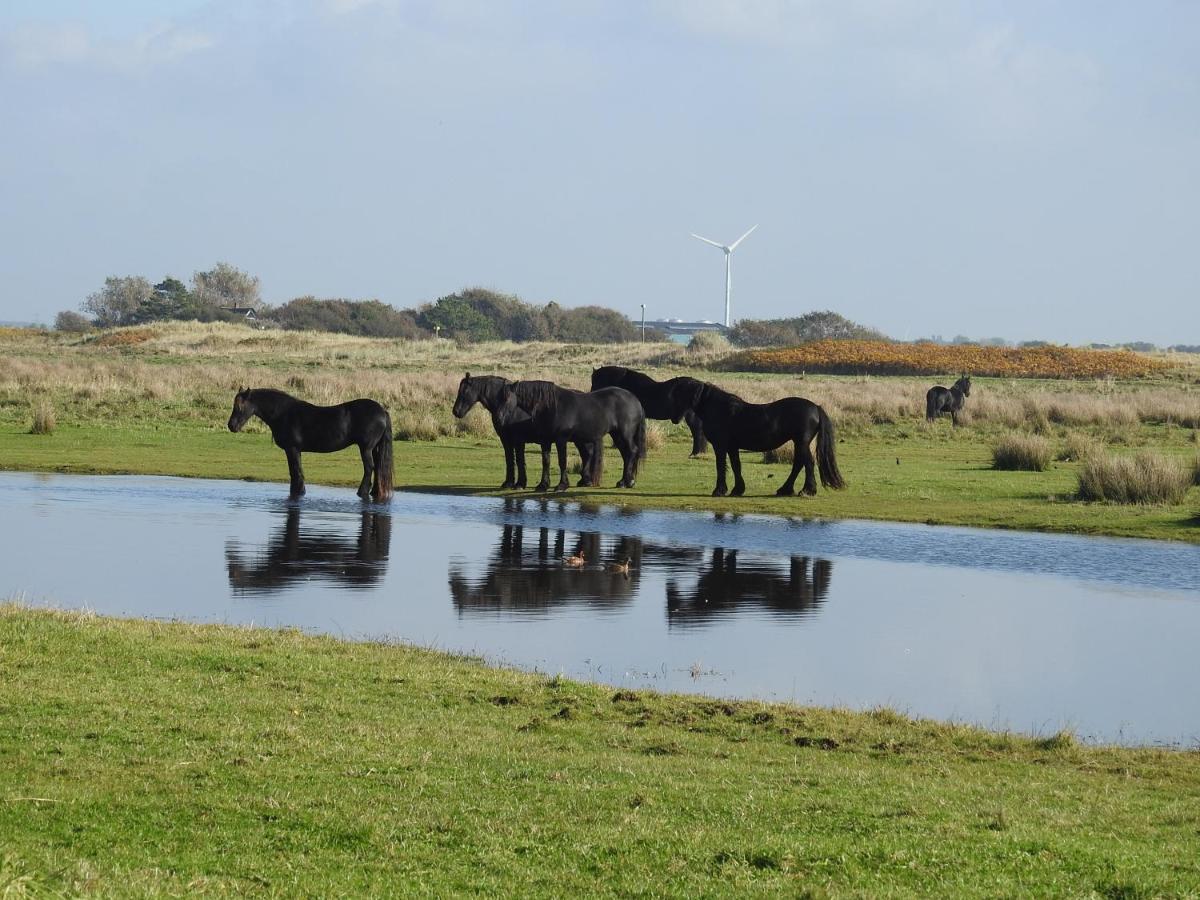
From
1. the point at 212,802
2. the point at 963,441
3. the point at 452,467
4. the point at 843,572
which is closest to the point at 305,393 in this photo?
the point at 452,467

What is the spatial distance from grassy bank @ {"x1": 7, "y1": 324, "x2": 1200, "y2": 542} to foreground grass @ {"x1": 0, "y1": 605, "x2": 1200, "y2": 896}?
12.6 metres

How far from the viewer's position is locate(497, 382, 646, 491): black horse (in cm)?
2477

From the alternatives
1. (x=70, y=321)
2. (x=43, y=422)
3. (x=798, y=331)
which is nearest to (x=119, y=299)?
(x=70, y=321)

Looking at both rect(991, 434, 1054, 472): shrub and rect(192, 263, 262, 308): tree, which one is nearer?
rect(991, 434, 1054, 472): shrub

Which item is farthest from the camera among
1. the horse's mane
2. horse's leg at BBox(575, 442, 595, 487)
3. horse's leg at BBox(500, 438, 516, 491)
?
A: horse's leg at BBox(575, 442, 595, 487)

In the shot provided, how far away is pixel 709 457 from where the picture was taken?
30984 mm

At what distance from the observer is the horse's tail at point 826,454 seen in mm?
24625

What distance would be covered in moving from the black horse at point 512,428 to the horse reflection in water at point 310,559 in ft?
15.1

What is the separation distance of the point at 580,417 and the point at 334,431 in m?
4.04

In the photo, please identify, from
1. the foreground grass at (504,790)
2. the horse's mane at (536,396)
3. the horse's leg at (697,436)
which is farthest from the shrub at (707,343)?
the foreground grass at (504,790)

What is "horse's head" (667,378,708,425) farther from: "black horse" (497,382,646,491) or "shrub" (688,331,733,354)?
"shrub" (688,331,733,354)

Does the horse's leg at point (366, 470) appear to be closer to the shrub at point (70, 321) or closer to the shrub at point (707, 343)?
the shrub at point (707, 343)

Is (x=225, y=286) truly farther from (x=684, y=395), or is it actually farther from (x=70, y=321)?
(x=684, y=395)

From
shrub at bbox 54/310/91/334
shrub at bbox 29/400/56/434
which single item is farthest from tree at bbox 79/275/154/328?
shrub at bbox 29/400/56/434
